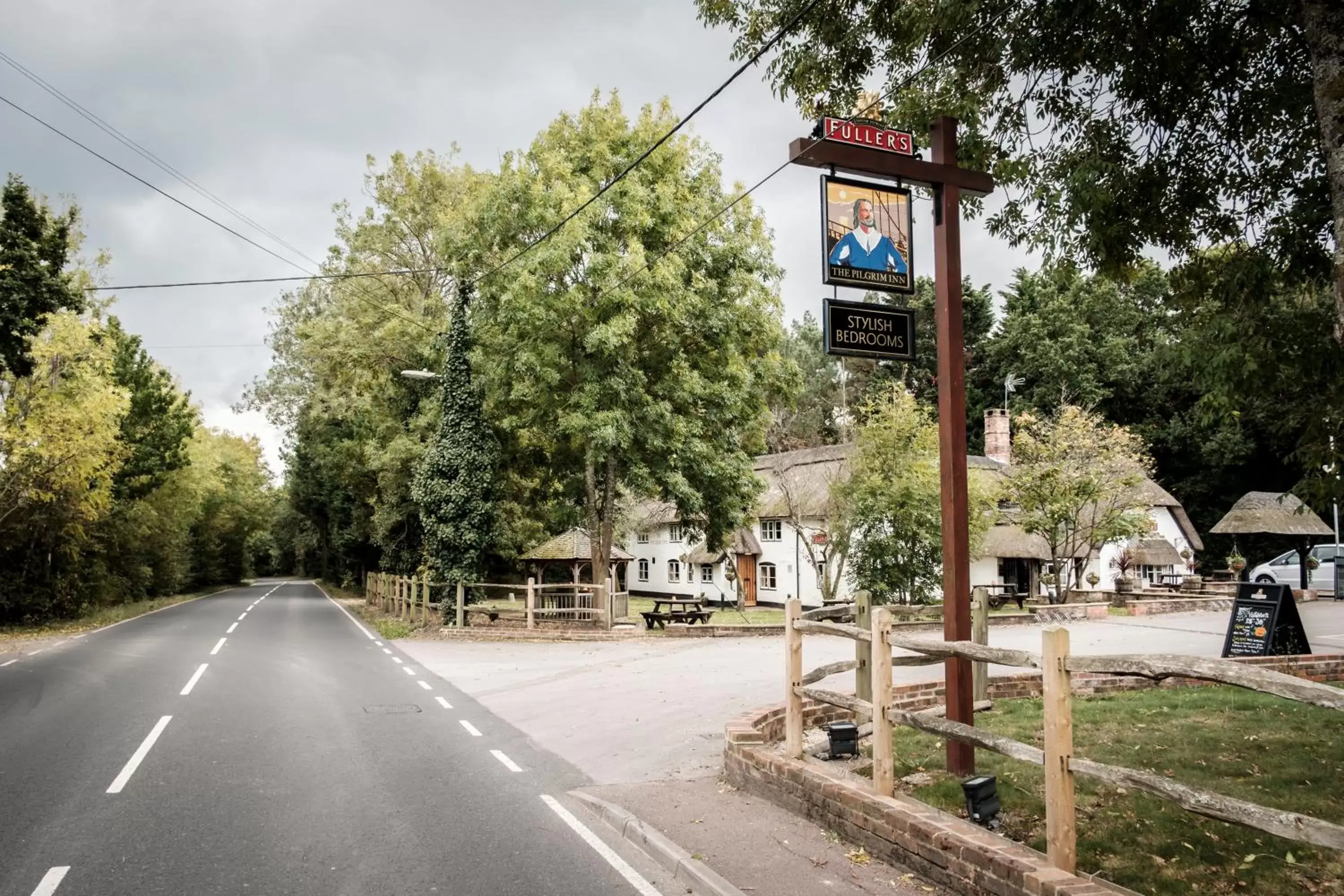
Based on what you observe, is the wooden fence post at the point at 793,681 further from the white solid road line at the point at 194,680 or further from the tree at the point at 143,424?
the tree at the point at 143,424

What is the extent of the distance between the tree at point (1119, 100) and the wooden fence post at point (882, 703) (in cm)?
507

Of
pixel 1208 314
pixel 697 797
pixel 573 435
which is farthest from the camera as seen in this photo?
pixel 573 435

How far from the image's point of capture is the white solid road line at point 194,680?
1312cm

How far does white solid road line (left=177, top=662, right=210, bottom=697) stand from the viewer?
43.0 feet

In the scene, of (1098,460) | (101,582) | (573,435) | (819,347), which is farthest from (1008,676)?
(819,347)

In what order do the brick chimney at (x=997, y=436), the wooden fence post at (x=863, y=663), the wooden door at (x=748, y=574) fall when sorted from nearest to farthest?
the wooden fence post at (x=863, y=663), the wooden door at (x=748, y=574), the brick chimney at (x=997, y=436)

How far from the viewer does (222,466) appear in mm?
66562

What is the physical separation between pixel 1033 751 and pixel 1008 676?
7.29 m

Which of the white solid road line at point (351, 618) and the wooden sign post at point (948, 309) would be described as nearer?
the wooden sign post at point (948, 309)

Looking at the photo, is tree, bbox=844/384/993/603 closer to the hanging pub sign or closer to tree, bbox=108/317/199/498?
the hanging pub sign

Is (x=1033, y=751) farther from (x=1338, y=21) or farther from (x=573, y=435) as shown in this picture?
(x=573, y=435)

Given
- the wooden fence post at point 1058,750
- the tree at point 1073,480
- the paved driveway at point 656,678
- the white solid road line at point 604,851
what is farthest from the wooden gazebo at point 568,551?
the wooden fence post at point 1058,750

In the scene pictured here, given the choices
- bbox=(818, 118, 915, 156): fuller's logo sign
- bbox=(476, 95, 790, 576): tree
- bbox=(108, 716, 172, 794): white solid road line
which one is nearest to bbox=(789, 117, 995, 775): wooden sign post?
bbox=(818, 118, 915, 156): fuller's logo sign

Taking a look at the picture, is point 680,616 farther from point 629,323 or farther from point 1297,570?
point 1297,570
